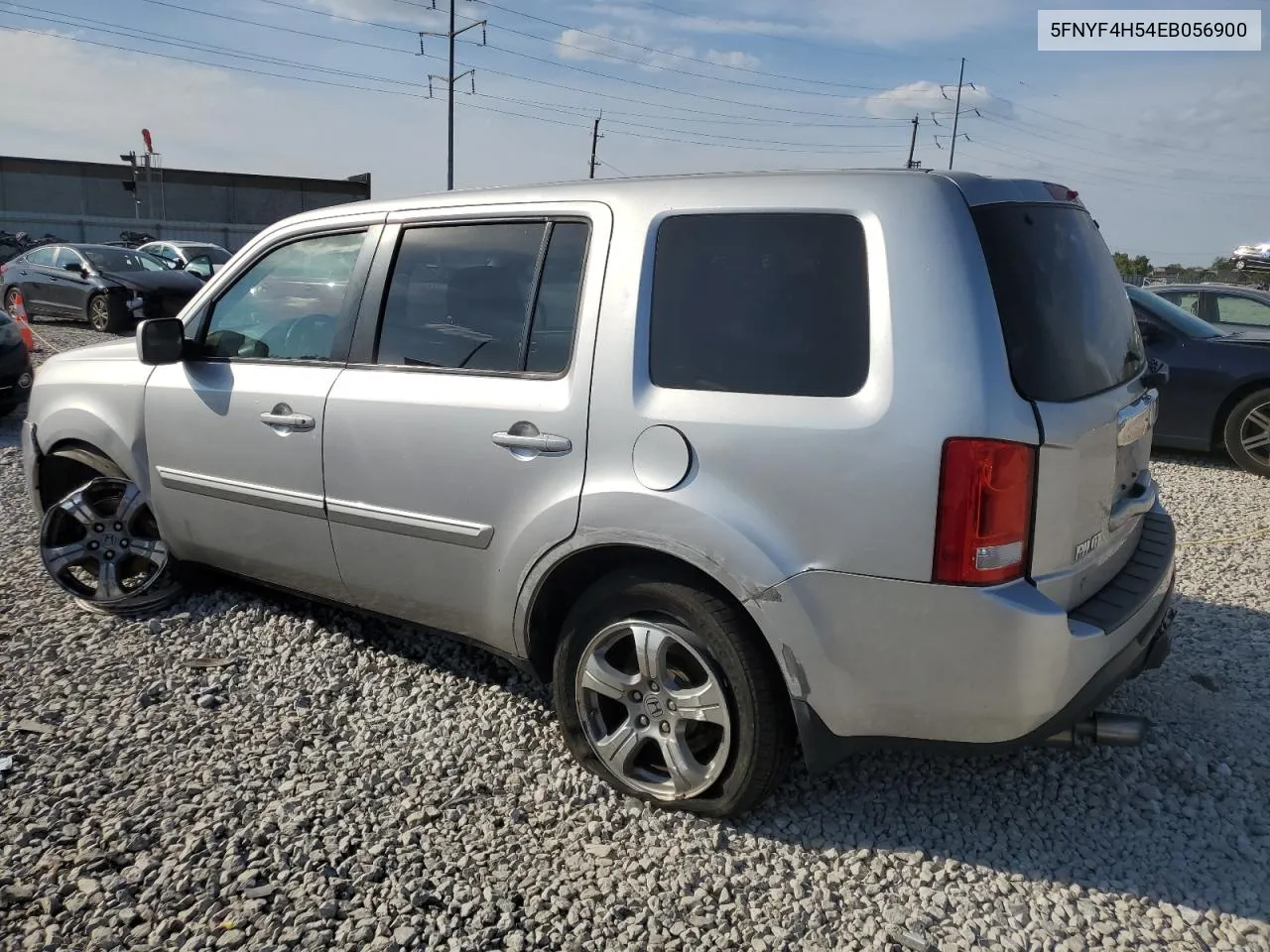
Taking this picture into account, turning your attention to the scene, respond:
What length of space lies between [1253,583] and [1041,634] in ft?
11.7

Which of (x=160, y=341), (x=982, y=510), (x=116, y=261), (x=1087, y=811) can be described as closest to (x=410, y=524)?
(x=160, y=341)

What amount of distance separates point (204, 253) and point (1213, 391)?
64.1ft

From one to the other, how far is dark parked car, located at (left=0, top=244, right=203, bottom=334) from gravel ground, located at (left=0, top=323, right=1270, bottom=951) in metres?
14.1

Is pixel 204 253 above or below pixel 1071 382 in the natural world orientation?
above

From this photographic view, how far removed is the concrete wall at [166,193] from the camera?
5391cm

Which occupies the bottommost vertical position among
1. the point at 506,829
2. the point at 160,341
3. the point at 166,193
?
the point at 506,829

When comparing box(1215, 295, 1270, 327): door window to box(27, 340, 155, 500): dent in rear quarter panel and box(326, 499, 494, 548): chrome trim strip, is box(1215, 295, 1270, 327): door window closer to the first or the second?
box(326, 499, 494, 548): chrome trim strip

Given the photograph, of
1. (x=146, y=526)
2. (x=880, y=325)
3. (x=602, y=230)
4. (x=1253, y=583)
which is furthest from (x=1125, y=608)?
(x=146, y=526)

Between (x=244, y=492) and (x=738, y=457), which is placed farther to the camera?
(x=244, y=492)

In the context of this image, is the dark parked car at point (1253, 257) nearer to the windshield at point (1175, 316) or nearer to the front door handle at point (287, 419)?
the windshield at point (1175, 316)

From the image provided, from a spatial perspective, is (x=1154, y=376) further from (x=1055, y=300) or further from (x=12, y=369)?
(x=12, y=369)

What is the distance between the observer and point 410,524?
336cm

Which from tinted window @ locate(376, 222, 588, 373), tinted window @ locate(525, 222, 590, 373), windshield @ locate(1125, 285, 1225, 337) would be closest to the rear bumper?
tinted window @ locate(525, 222, 590, 373)

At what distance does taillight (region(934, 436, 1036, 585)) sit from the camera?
2.34m
